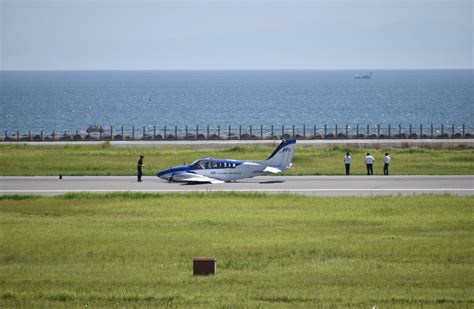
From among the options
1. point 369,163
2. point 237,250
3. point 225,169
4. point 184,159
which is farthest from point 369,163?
point 237,250

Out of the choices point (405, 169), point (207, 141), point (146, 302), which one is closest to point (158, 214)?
point (146, 302)

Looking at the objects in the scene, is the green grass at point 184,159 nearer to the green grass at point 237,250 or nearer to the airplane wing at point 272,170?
the airplane wing at point 272,170

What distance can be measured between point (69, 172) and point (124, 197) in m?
13.9

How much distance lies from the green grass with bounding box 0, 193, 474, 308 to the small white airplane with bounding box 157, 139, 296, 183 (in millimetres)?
4831

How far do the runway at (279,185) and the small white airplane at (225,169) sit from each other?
46cm

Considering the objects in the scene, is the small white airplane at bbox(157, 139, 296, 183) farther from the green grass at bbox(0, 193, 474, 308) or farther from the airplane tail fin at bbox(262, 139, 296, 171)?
the green grass at bbox(0, 193, 474, 308)

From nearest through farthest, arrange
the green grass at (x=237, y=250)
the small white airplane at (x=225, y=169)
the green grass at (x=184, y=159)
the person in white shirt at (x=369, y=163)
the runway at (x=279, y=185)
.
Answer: the green grass at (x=237, y=250) → the runway at (x=279, y=185) → the small white airplane at (x=225, y=169) → the person in white shirt at (x=369, y=163) → the green grass at (x=184, y=159)

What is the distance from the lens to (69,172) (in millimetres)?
60531

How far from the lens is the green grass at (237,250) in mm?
26078

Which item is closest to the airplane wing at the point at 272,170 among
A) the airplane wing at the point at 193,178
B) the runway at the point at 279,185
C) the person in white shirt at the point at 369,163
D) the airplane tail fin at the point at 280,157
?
the airplane tail fin at the point at 280,157

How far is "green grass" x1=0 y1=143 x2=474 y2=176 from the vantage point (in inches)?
2378

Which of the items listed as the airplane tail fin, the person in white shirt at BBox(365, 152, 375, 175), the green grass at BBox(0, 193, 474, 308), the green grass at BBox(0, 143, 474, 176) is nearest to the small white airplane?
the airplane tail fin

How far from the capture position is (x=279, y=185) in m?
52.8

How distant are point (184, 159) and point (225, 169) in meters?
14.5
